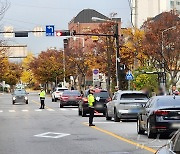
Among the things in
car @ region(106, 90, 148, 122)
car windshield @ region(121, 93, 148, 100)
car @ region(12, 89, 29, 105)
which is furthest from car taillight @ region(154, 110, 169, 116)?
car @ region(12, 89, 29, 105)

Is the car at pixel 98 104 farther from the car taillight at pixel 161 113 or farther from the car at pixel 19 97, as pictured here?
the car at pixel 19 97

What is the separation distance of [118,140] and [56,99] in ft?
170

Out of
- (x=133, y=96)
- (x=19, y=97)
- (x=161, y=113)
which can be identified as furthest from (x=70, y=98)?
(x=161, y=113)

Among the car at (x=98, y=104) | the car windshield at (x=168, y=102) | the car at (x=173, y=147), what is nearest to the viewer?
the car at (x=173, y=147)

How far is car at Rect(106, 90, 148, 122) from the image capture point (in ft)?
97.0

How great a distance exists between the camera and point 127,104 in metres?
29.7

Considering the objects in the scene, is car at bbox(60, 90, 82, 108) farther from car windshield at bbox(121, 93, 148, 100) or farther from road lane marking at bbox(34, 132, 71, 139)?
road lane marking at bbox(34, 132, 71, 139)

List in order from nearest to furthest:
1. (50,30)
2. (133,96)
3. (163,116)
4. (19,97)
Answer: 1. (163,116)
2. (133,96)
3. (50,30)
4. (19,97)

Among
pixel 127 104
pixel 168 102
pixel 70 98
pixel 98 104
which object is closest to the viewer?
pixel 168 102

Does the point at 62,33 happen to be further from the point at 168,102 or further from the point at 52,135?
the point at 168,102

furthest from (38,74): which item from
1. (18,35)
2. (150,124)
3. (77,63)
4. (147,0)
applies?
A: (150,124)

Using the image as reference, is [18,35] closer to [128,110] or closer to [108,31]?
[128,110]

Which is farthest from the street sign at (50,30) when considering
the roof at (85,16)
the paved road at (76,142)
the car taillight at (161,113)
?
the roof at (85,16)

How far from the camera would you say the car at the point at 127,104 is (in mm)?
29562
